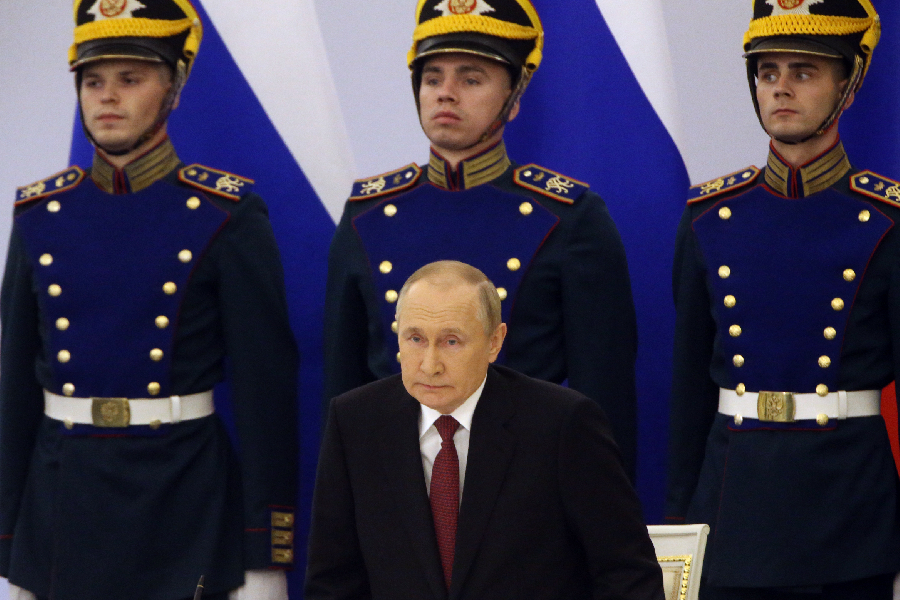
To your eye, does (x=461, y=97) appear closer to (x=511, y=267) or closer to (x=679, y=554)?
(x=511, y=267)

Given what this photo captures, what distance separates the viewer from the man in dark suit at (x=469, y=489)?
243 centimetres

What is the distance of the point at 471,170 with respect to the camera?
366cm

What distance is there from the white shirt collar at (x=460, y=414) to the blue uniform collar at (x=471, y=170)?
3.95 feet

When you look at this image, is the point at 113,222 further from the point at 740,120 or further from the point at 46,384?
the point at 740,120

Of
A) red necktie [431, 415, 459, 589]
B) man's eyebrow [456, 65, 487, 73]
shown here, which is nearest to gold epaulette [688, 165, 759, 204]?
man's eyebrow [456, 65, 487, 73]

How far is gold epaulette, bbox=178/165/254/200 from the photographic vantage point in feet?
12.4

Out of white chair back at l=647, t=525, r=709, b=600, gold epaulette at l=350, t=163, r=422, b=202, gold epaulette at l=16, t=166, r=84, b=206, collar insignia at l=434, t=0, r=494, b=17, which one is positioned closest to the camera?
white chair back at l=647, t=525, r=709, b=600

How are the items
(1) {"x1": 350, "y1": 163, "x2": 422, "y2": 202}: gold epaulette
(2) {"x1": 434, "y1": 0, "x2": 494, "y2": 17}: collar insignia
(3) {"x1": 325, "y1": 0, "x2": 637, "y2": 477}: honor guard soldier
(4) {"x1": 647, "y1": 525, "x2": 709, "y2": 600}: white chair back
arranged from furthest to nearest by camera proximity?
(1) {"x1": 350, "y1": 163, "x2": 422, "y2": 202}: gold epaulette < (2) {"x1": 434, "y1": 0, "x2": 494, "y2": 17}: collar insignia < (3) {"x1": 325, "y1": 0, "x2": 637, "y2": 477}: honor guard soldier < (4) {"x1": 647, "y1": 525, "x2": 709, "y2": 600}: white chair back

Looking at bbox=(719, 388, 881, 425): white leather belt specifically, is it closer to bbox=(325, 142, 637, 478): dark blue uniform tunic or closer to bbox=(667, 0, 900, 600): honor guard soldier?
bbox=(667, 0, 900, 600): honor guard soldier

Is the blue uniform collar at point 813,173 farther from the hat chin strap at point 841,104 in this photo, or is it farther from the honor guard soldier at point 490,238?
the honor guard soldier at point 490,238

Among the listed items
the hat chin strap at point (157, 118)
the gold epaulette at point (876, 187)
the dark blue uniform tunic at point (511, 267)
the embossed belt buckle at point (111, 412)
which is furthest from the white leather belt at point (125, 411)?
the gold epaulette at point (876, 187)

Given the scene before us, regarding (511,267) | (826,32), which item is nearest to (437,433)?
(511,267)

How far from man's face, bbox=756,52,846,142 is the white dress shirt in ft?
4.38

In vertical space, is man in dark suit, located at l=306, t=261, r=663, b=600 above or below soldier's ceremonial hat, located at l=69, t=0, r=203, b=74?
below
